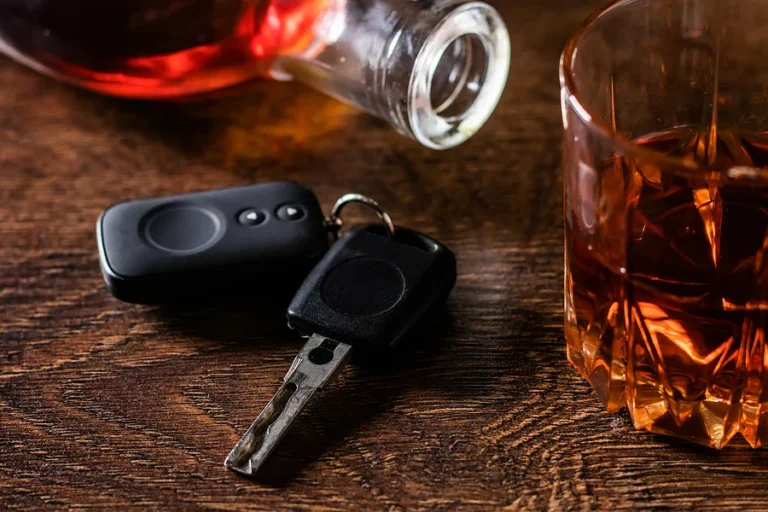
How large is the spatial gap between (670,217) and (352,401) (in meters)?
0.18

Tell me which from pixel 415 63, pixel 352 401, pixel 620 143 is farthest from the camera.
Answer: pixel 415 63

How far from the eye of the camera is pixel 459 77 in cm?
69

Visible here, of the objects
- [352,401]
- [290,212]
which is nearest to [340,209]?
[290,212]

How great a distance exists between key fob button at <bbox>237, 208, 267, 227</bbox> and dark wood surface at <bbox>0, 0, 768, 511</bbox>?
45mm

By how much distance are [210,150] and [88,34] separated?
0.35 feet

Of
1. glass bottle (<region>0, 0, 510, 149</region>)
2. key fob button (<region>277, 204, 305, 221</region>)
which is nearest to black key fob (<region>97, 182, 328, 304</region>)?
key fob button (<region>277, 204, 305, 221</region>)

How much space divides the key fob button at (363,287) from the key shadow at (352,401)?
2cm

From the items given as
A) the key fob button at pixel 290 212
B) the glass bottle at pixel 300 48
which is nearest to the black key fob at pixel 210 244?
the key fob button at pixel 290 212

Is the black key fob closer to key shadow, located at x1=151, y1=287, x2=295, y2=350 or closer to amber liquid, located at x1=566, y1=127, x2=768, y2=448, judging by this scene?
key shadow, located at x1=151, y1=287, x2=295, y2=350

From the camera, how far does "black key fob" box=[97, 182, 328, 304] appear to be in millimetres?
556

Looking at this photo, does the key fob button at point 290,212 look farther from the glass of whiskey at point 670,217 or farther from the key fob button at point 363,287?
the glass of whiskey at point 670,217

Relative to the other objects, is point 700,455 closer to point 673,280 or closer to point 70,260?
point 673,280

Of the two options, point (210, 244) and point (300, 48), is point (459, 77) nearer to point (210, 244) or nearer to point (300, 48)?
point (300, 48)

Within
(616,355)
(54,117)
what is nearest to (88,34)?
(54,117)
